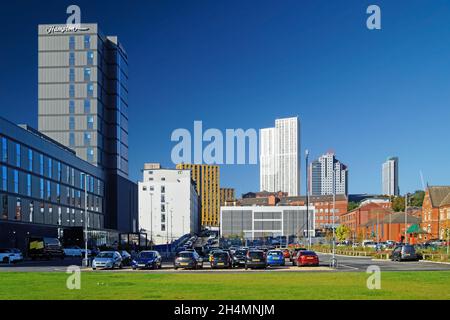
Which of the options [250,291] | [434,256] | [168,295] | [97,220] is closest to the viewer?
[168,295]

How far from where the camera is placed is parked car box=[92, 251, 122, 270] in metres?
49.9

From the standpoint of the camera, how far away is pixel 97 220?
132 m

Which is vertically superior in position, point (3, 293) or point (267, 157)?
point (267, 157)

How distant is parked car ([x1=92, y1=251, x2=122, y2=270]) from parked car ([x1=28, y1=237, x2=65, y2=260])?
25.8 metres

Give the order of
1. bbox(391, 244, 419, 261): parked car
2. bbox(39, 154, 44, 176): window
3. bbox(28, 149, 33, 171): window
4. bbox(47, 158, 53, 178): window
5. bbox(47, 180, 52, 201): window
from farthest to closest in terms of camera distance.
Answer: bbox(47, 158, 53, 178): window
bbox(47, 180, 52, 201): window
bbox(39, 154, 44, 176): window
bbox(28, 149, 33, 171): window
bbox(391, 244, 419, 261): parked car

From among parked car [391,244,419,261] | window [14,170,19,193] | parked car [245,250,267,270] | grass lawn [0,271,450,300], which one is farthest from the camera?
window [14,170,19,193]

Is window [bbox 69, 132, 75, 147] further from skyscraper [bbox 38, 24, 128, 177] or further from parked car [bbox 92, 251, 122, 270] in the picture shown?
parked car [bbox 92, 251, 122, 270]

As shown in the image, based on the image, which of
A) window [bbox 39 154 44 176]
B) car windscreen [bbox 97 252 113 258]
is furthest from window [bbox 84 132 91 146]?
car windscreen [bbox 97 252 113 258]

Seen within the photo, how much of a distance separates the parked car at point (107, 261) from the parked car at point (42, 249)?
1016 inches

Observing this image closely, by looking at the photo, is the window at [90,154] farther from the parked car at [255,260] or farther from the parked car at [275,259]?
the parked car at [255,260]
